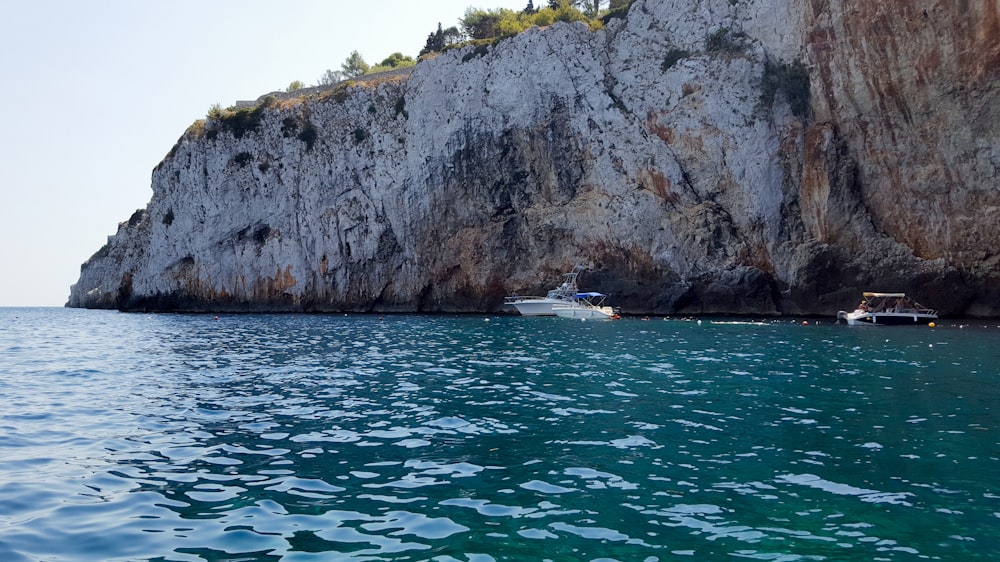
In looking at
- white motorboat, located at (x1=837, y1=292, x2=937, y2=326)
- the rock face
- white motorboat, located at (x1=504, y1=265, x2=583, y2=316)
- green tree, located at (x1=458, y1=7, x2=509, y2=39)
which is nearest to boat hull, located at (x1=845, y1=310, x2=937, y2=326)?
white motorboat, located at (x1=837, y1=292, x2=937, y2=326)

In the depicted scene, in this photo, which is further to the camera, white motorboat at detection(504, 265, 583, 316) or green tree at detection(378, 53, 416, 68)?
green tree at detection(378, 53, 416, 68)

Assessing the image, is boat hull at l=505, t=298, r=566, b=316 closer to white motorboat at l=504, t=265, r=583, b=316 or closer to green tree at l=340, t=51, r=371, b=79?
white motorboat at l=504, t=265, r=583, b=316

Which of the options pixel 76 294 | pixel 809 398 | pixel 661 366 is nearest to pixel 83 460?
pixel 809 398

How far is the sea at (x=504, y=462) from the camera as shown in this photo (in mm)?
6320

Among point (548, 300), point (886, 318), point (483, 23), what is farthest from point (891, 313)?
point (483, 23)

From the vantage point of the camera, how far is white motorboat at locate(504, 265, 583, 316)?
53.0 metres

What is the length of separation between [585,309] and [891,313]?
733 inches

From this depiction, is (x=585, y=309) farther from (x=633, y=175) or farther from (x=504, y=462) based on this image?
(x=504, y=462)

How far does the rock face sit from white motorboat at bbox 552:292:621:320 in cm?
319

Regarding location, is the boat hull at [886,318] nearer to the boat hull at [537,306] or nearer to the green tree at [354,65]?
the boat hull at [537,306]

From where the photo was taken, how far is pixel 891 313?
1629 inches

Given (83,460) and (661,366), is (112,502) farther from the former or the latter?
(661,366)

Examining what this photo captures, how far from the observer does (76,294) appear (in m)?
111

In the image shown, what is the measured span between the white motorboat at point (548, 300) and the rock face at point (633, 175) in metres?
1.47
